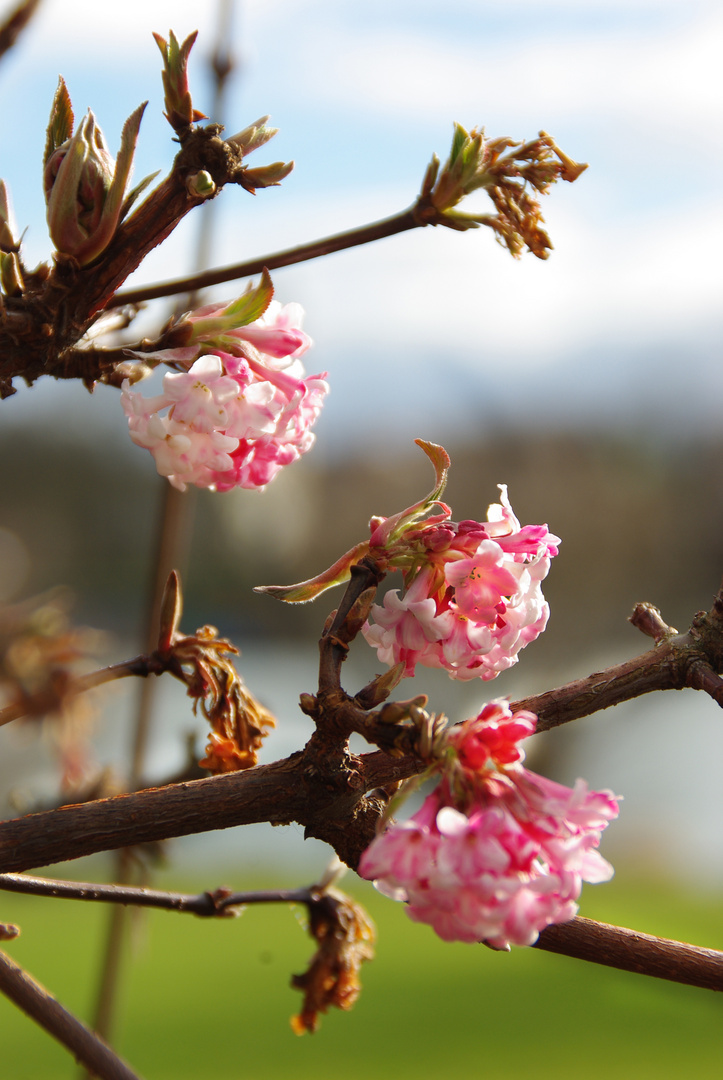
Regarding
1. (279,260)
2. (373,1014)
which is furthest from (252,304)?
(373,1014)

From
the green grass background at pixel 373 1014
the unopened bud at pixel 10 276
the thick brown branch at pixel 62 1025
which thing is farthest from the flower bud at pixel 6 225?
the green grass background at pixel 373 1014

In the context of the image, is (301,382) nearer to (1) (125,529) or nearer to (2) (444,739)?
(2) (444,739)

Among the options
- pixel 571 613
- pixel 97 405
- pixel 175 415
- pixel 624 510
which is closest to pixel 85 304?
pixel 175 415

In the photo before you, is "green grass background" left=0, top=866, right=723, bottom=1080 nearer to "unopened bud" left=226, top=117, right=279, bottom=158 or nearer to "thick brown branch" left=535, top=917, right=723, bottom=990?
"thick brown branch" left=535, top=917, right=723, bottom=990

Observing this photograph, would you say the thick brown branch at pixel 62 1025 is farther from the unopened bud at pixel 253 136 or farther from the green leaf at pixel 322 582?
the unopened bud at pixel 253 136

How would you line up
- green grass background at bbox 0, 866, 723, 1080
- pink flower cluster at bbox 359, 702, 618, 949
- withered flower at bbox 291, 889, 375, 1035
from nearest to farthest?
pink flower cluster at bbox 359, 702, 618, 949
withered flower at bbox 291, 889, 375, 1035
green grass background at bbox 0, 866, 723, 1080

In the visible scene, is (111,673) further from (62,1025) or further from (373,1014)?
(373,1014)

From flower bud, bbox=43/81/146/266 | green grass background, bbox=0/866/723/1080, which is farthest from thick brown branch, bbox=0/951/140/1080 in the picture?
green grass background, bbox=0/866/723/1080
